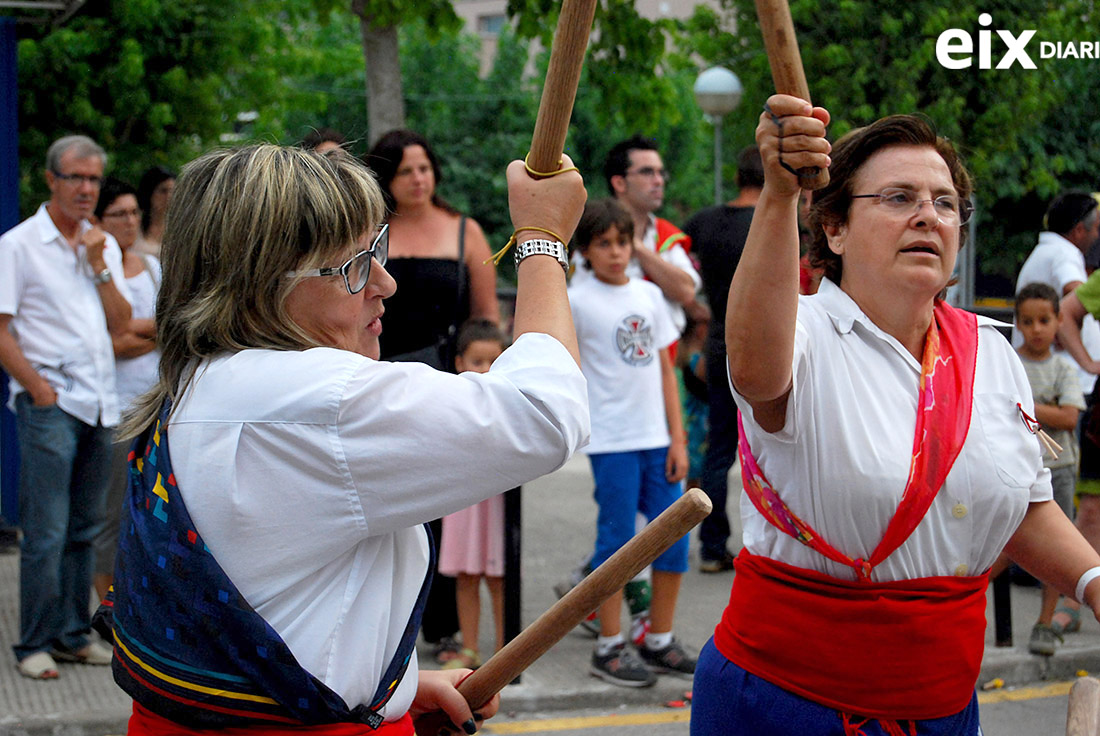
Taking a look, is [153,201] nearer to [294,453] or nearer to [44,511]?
[44,511]

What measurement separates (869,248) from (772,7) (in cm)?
75

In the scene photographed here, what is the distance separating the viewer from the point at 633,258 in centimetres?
648

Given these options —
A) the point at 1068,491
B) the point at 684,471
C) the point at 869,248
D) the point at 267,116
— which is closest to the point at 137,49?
A: the point at 267,116

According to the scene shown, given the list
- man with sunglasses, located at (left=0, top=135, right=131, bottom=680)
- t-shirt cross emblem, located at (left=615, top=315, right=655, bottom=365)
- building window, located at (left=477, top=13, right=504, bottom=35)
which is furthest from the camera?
building window, located at (left=477, top=13, right=504, bottom=35)

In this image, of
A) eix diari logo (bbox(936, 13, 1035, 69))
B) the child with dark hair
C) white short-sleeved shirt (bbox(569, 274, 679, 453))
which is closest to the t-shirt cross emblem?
white short-sleeved shirt (bbox(569, 274, 679, 453))

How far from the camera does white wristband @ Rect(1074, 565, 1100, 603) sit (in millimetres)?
2480

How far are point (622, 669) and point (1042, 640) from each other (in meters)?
1.94

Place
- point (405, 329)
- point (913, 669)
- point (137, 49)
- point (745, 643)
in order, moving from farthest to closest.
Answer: point (137, 49)
point (405, 329)
point (745, 643)
point (913, 669)

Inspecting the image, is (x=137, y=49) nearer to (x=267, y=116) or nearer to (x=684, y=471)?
(x=267, y=116)

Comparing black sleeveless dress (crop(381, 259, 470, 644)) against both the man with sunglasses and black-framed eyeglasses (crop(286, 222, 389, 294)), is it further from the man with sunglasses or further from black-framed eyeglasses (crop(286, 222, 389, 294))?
black-framed eyeglasses (crop(286, 222, 389, 294))

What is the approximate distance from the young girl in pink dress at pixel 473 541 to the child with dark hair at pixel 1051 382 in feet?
8.66

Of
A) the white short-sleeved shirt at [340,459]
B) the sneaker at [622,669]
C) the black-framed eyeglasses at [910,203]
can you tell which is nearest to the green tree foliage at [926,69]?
the sneaker at [622,669]

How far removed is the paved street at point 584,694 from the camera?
4.78 meters

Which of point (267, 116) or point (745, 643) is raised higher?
point (267, 116)
